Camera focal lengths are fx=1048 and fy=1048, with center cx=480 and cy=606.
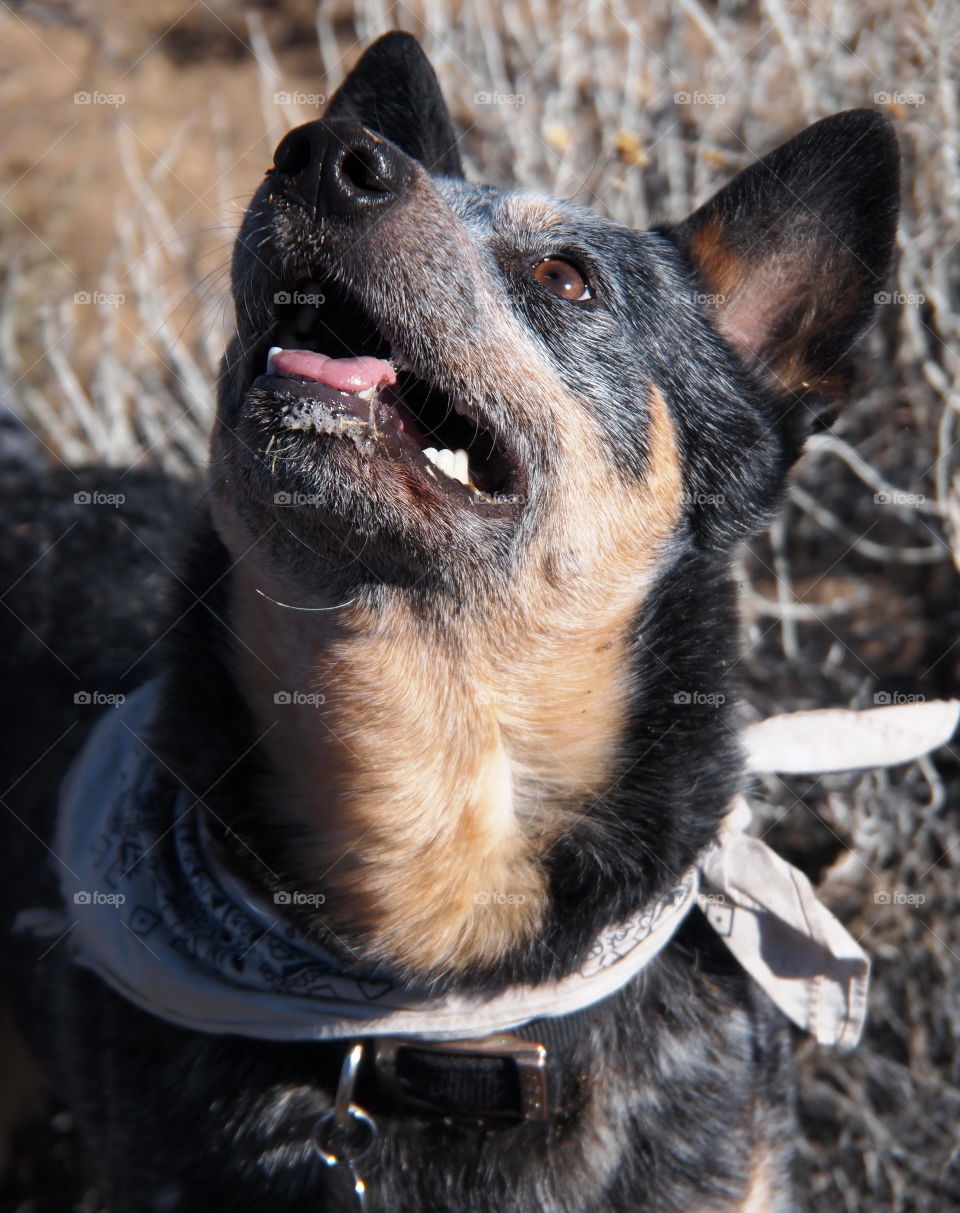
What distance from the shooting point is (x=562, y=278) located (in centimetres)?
240

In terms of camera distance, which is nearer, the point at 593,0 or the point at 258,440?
the point at 258,440

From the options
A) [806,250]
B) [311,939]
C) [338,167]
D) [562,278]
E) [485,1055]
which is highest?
[338,167]

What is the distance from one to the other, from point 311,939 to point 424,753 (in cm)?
47

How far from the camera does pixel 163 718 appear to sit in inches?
96.7

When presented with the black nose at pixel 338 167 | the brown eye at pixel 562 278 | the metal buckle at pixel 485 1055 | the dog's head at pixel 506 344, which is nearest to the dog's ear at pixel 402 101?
the dog's head at pixel 506 344

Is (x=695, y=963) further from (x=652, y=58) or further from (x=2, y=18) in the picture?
(x=2, y=18)

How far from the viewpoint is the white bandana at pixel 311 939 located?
221 cm

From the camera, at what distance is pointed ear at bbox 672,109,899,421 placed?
2.40 meters

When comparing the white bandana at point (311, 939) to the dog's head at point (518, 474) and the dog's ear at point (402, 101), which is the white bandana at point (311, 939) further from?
the dog's ear at point (402, 101)

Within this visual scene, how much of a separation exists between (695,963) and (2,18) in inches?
274

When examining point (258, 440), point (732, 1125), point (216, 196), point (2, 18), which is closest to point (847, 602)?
point (732, 1125)

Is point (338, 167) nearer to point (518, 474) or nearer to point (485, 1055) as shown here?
point (518, 474)

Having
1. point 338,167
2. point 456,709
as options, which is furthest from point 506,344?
point 456,709

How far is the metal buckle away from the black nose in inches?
66.3
